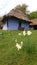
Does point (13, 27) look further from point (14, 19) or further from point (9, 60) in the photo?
point (9, 60)

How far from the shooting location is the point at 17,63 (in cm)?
787

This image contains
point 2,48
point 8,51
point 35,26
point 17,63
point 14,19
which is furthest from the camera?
point 35,26

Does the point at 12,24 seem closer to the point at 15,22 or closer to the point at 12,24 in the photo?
the point at 12,24

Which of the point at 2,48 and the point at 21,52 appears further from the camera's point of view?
the point at 2,48

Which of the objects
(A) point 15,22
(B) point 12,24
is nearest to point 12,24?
(B) point 12,24

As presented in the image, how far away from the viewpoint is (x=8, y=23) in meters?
36.6

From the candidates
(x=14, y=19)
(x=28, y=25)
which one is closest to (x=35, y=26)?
(x=28, y=25)

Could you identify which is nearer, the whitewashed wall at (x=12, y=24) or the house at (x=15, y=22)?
the house at (x=15, y=22)

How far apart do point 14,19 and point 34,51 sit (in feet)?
92.1

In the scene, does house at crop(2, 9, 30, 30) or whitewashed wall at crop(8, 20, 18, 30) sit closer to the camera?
house at crop(2, 9, 30, 30)

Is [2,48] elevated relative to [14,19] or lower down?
elevated

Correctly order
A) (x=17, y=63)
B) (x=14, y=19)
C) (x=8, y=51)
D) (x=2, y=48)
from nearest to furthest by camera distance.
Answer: (x=17, y=63) → (x=8, y=51) → (x=2, y=48) → (x=14, y=19)

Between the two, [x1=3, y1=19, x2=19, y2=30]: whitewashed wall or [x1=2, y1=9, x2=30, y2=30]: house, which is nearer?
[x1=2, y1=9, x2=30, y2=30]: house

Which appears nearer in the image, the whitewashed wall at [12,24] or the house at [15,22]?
the house at [15,22]
